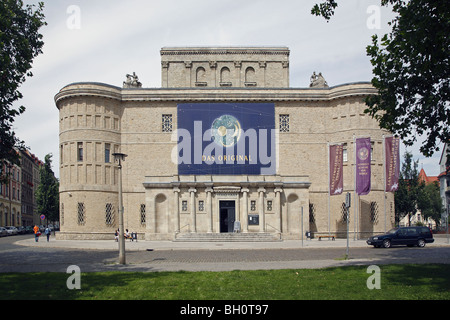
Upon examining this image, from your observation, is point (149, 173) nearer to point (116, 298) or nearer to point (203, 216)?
point (203, 216)

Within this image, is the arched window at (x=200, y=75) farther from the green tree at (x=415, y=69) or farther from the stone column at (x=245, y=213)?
the green tree at (x=415, y=69)

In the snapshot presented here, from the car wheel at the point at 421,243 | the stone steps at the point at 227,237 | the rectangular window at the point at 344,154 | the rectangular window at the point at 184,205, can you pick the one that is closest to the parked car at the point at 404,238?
the car wheel at the point at 421,243

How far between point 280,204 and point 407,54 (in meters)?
30.5

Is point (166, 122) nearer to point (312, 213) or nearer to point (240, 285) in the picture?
point (312, 213)

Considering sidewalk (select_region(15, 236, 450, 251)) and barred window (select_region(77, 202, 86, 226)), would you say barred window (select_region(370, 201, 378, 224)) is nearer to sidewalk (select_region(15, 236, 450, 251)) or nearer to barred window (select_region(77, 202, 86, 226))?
sidewalk (select_region(15, 236, 450, 251))

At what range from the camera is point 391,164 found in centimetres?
4641

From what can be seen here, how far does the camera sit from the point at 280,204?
1826 inches

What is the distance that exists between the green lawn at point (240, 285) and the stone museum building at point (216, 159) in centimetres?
2900

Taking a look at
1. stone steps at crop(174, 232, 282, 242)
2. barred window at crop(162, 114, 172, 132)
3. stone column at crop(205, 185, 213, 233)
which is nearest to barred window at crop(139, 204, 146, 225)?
stone steps at crop(174, 232, 282, 242)

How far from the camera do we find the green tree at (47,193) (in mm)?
67188

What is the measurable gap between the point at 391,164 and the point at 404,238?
1389 cm

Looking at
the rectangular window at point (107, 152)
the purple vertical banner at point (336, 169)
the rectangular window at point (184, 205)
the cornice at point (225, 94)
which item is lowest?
the rectangular window at point (184, 205)

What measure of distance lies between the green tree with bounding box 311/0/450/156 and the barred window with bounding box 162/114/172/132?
1337 inches

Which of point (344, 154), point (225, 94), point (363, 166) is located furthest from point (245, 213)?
point (225, 94)
